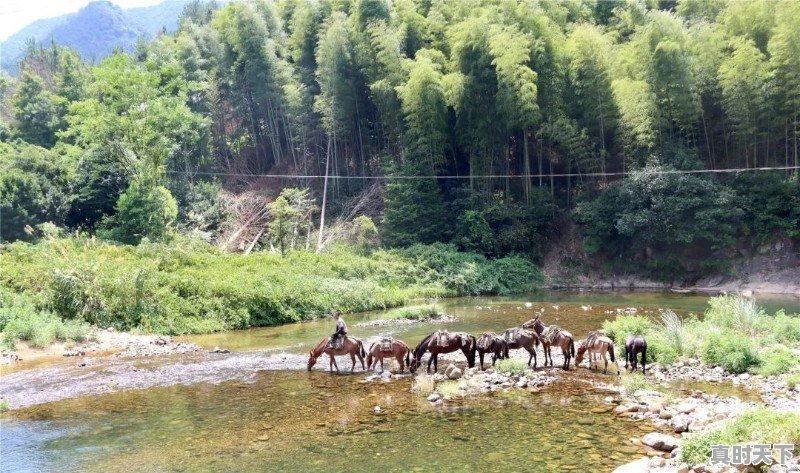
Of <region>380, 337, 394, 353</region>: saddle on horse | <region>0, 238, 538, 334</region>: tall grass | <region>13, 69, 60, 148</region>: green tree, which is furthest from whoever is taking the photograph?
<region>13, 69, 60, 148</region>: green tree

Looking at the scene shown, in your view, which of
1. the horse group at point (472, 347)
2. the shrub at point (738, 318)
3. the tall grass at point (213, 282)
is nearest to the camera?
the horse group at point (472, 347)

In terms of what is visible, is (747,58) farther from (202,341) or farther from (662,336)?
(202,341)

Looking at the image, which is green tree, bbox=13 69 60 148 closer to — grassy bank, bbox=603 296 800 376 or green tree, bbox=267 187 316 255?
green tree, bbox=267 187 316 255

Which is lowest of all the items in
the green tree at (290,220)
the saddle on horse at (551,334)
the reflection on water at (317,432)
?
the reflection on water at (317,432)

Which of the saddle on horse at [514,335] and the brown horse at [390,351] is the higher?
the saddle on horse at [514,335]

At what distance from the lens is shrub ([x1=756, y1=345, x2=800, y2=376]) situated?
10672 millimetres

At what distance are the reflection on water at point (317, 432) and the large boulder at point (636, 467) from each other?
51 centimetres

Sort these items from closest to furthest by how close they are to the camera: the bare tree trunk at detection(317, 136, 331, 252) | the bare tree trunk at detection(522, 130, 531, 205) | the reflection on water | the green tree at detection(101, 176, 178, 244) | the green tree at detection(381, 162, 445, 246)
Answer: the reflection on water < the green tree at detection(101, 176, 178, 244) < the green tree at detection(381, 162, 445, 246) < the bare tree trunk at detection(522, 130, 531, 205) < the bare tree trunk at detection(317, 136, 331, 252)

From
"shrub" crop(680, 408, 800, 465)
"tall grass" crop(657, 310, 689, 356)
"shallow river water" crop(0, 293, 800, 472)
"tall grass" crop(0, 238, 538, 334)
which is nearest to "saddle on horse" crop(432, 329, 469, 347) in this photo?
"shallow river water" crop(0, 293, 800, 472)

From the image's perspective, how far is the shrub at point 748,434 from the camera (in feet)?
21.4

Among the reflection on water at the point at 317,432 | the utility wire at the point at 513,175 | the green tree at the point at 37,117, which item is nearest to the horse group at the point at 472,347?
the reflection on water at the point at 317,432

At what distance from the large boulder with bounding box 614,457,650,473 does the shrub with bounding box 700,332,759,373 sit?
5.60 m

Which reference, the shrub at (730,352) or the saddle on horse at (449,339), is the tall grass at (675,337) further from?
the saddle on horse at (449,339)

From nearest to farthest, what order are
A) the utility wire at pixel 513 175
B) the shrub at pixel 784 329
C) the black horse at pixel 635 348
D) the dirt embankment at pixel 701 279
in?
the black horse at pixel 635 348
the shrub at pixel 784 329
the dirt embankment at pixel 701 279
the utility wire at pixel 513 175
